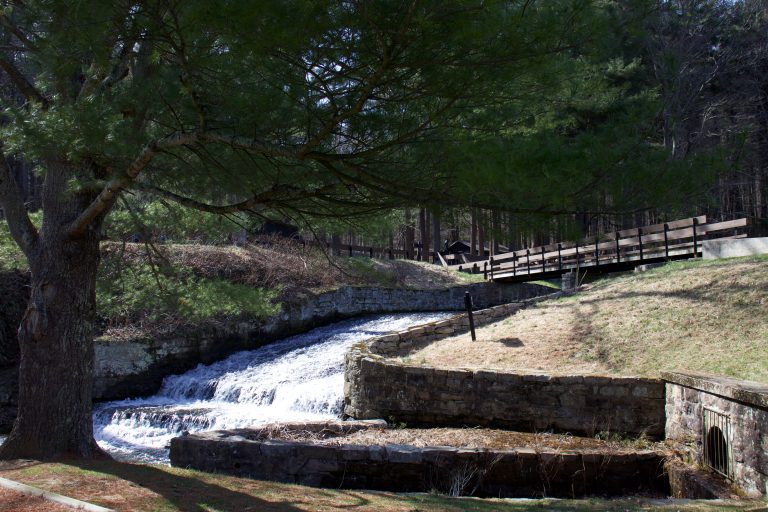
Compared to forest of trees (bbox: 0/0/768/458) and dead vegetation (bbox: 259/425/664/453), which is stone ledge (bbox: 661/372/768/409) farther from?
forest of trees (bbox: 0/0/768/458)

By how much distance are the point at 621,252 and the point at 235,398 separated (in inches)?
432

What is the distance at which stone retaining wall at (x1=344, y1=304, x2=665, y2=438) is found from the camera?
825cm

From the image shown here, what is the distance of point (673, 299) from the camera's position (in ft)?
36.8

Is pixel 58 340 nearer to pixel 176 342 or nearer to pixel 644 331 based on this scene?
pixel 644 331

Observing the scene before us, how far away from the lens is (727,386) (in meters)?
6.42

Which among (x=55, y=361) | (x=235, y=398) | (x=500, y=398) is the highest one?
(x=55, y=361)

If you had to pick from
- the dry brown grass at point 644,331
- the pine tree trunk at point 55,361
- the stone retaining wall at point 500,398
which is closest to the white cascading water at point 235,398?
the stone retaining wall at point 500,398

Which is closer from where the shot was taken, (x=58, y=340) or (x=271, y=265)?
(x=58, y=340)

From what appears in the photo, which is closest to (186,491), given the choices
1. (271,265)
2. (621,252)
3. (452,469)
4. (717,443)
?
(452,469)

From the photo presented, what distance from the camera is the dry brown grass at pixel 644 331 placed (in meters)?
9.10

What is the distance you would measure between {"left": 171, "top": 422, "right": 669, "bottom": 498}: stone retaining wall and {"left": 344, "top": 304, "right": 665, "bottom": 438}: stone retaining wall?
49.2 inches

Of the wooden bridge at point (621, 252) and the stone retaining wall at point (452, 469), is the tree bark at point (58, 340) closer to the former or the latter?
the stone retaining wall at point (452, 469)

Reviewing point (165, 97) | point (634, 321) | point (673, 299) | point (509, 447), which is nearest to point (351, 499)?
point (509, 447)

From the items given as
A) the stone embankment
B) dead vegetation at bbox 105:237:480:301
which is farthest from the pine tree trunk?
→ dead vegetation at bbox 105:237:480:301
